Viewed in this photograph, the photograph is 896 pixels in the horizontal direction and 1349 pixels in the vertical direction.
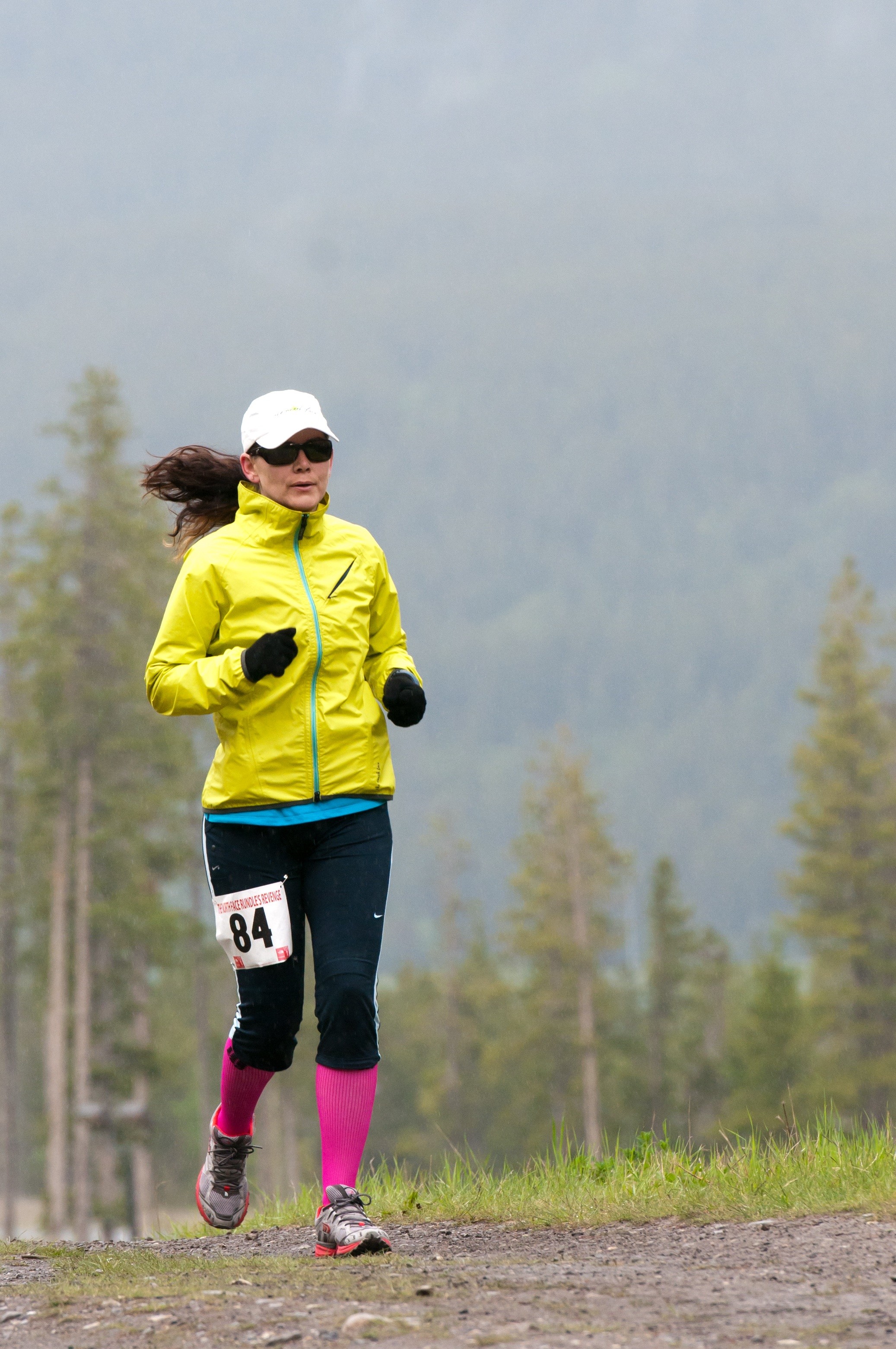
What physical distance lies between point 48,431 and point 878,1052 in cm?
2770

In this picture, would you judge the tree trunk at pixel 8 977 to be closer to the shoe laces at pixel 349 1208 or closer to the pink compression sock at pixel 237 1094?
the pink compression sock at pixel 237 1094

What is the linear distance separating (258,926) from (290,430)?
157cm

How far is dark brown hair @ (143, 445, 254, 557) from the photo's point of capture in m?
5.18

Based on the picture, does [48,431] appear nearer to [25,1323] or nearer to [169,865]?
[169,865]

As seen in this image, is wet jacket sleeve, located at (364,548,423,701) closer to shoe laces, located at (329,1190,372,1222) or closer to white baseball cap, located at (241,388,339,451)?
white baseball cap, located at (241,388,339,451)

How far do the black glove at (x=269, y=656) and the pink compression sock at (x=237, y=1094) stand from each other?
1.28m

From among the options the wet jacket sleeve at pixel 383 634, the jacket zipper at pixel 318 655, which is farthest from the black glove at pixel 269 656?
the wet jacket sleeve at pixel 383 634

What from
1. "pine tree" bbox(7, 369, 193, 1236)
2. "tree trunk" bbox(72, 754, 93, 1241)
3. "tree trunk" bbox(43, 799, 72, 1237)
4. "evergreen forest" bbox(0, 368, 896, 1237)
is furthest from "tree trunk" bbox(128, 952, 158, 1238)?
"tree trunk" bbox(43, 799, 72, 1237)

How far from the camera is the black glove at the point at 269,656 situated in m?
4.29

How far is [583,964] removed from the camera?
168 ft

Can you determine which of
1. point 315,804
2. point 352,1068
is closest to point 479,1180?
point 352,1068

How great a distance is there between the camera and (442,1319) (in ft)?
10.2

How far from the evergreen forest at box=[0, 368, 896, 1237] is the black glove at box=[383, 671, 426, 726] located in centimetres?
1974

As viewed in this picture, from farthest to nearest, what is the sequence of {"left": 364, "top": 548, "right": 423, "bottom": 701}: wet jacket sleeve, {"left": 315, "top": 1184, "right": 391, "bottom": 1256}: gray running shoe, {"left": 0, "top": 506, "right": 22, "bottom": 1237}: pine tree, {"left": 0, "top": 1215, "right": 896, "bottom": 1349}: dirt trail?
{"left": 0, "top": 506, "right": 22, "bottom": 1237}: pine tree < {"left": 364, "top": 548, "right": 423, "bottom": 701}: wet jacket sleeve < {"left": 315, "top": 1184, "right": 391, "bottom": 1256}: gray running shoe < {"left": 0, "top": 1215, "right": 896, "bottom": 1349}: dirt trail
